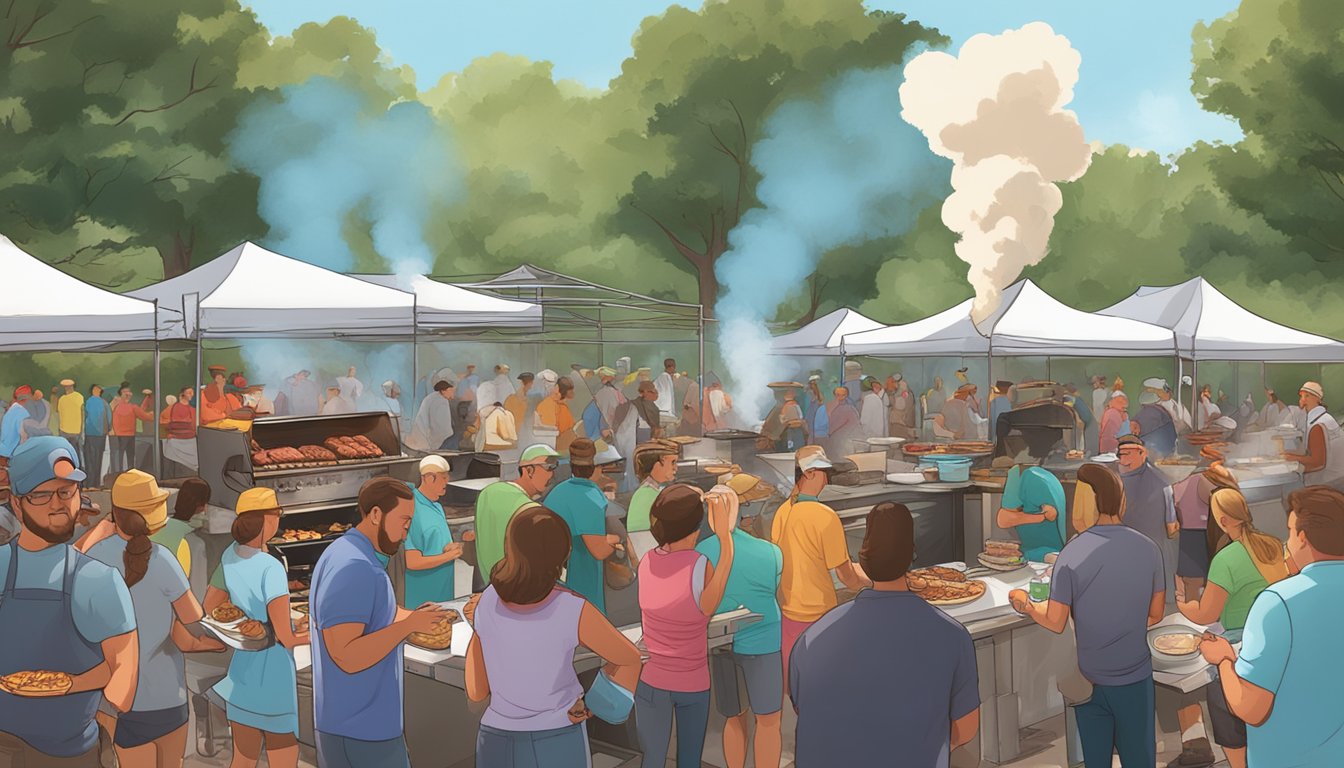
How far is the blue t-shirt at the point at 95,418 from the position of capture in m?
15.6

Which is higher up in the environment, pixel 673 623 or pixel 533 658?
pixel 533 658

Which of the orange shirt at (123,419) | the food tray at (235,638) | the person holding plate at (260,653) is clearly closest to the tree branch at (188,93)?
the orange shirt at (123,419)

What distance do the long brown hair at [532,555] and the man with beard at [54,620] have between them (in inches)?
51.1

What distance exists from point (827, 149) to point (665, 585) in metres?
30.1

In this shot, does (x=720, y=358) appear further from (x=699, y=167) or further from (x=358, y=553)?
(x=358, y=553)

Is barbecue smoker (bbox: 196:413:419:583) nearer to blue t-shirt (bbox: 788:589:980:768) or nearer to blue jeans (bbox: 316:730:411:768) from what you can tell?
blue jeans (bbox: 316:730:411:768)

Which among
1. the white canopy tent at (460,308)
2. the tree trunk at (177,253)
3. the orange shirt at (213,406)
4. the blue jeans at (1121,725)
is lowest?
the blue jeans at (1121,725)

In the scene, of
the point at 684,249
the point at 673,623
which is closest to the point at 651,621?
the point at 673,623

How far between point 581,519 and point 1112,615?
8.81 feet

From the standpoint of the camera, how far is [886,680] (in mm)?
3201

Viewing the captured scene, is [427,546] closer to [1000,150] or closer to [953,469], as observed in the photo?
[953,469]

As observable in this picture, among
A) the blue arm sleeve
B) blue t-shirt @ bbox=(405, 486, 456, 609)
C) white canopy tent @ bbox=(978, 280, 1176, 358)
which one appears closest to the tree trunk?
white canopy tent @ bbox=(978, 280, 1176, 358)

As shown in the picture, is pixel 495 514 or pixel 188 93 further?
pixel 188 93

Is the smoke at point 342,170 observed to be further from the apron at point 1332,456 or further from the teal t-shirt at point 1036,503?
the teal t-shirt at point 1036,503
